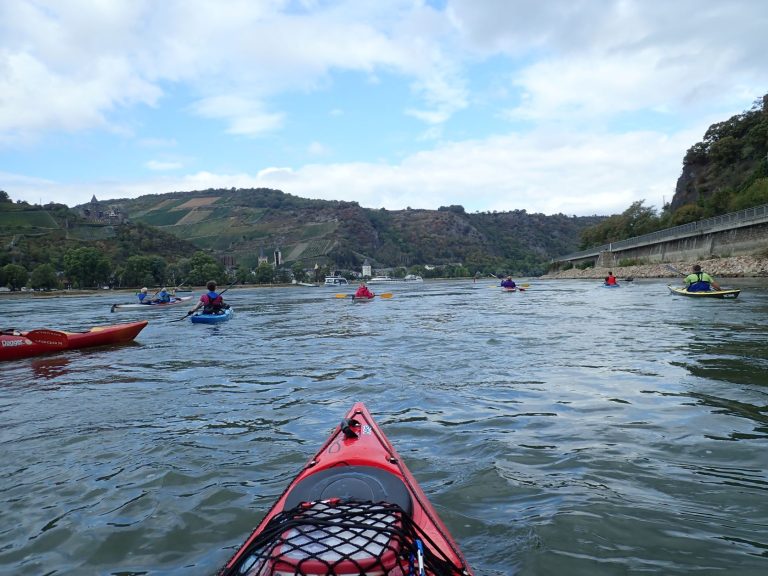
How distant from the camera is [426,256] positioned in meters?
194

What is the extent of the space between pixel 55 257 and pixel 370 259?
102 meters

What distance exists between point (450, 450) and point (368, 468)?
2.48m

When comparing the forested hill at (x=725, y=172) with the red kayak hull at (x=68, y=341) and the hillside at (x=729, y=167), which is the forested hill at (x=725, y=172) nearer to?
the hillside at (x=729, y=167)

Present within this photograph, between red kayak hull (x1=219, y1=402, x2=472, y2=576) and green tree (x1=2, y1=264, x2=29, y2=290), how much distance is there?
92773 millimetres

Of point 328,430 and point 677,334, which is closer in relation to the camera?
point 328,430

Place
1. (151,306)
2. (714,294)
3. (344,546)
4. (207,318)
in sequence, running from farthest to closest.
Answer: (151,306)
(714,294)
(207,318)
(344,546)

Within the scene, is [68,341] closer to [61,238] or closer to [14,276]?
[14,276]

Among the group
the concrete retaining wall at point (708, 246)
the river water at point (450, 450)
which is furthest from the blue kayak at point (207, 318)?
the concrete retaining wall at point (708, 246)

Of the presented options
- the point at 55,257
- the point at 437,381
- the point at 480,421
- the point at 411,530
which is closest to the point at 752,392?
the point at 480,421

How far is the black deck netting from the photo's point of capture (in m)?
2.40

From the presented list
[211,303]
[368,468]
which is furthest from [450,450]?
[211,303]

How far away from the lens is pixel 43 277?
78.4 metres

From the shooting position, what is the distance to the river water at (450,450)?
3.85m

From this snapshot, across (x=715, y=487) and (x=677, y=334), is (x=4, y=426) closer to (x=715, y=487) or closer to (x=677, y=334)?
(x=715, y=487)
